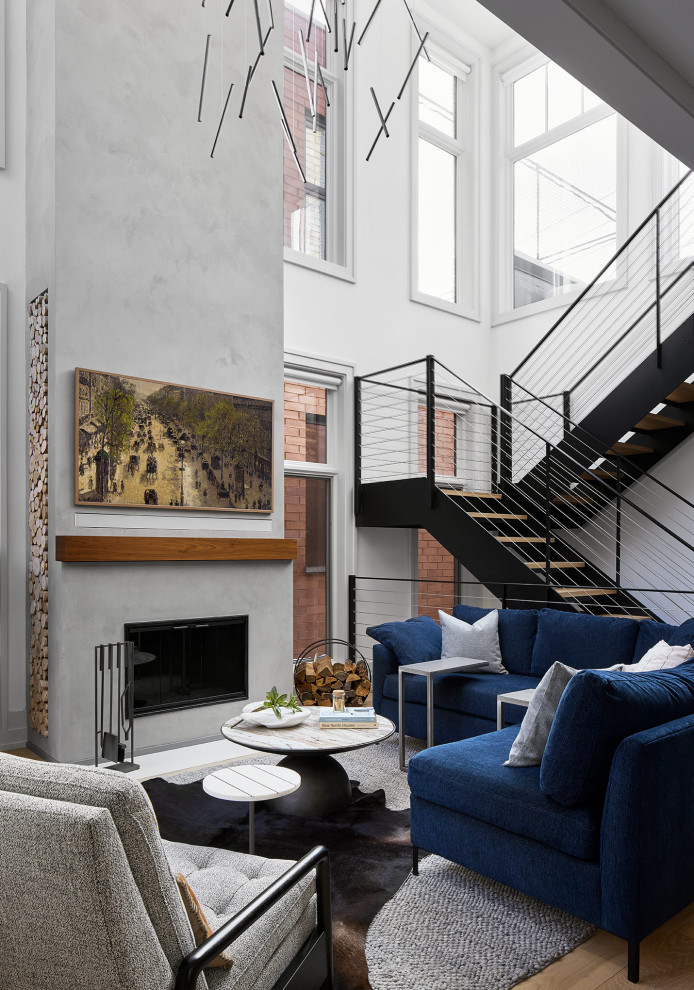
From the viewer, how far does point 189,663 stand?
4.75 metres

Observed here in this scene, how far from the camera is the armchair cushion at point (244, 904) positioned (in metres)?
1.57

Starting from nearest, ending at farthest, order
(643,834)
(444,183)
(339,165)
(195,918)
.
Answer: (195,918) → (643,834) → (339,165) → (444,183)

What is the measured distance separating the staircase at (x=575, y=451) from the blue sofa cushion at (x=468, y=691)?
890 millimetres

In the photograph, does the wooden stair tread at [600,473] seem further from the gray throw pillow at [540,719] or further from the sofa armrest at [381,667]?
the gray throw pillow at [540,719]

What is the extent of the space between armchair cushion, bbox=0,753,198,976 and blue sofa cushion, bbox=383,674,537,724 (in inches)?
118

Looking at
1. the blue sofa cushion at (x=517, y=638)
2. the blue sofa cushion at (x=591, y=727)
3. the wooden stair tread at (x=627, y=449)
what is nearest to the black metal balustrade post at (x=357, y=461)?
the blue sofa cushion at (x=517, y=638)

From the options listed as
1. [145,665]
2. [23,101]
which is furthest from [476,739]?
[23,101]

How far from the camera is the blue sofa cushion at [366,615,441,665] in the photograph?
15.4ft

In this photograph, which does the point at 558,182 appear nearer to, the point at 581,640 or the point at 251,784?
the point at 581,640

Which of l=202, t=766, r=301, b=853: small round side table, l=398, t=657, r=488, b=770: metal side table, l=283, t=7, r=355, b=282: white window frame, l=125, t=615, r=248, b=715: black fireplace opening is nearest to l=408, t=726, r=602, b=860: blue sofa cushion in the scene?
l=202, t=766, r=301, b=853: small round side table

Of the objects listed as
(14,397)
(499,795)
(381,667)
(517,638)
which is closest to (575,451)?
(517,638)

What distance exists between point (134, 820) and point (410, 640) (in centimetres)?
360

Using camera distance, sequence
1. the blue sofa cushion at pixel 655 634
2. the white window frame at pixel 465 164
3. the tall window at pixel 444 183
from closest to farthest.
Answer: the blue sofa cushion at pixel 655 634 → the tall window at pixel 444 183 → the white window frame at pixel 465 164

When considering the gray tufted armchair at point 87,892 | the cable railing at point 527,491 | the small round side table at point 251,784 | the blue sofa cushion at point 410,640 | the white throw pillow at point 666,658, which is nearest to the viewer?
the gray tufted armchair at point 87,892
